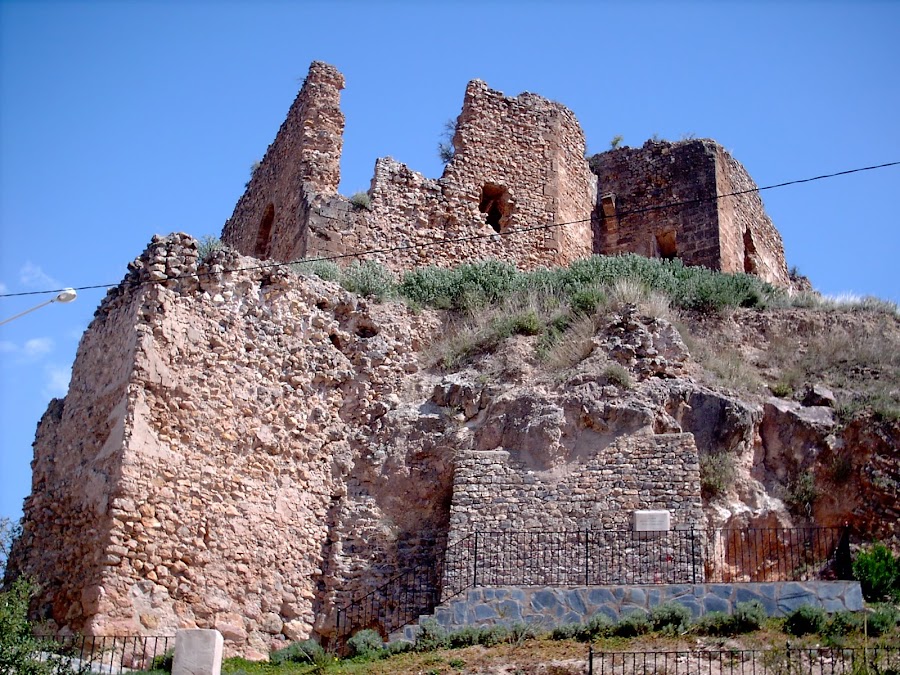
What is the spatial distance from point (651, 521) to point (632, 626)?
2029 millimetres

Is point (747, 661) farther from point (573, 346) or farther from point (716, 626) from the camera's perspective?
point (573, 346)

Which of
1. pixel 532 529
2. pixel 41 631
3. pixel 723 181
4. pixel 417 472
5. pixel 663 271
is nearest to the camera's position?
pixel 41 631

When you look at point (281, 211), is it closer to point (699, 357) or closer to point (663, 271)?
point (663, 271)

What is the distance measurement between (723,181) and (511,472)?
427 inches

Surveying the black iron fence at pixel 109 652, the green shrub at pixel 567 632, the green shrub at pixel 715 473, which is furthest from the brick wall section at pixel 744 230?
the black iron fence at pixel 109 652

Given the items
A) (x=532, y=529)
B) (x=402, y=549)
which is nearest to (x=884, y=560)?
(x=532, y=529)

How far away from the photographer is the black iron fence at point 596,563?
53.1 ft

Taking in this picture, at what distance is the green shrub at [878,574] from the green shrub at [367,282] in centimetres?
826

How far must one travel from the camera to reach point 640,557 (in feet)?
53.4

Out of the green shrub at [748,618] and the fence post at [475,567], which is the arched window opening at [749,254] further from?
the green shrub at [748,618]

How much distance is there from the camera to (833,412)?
18.4 m

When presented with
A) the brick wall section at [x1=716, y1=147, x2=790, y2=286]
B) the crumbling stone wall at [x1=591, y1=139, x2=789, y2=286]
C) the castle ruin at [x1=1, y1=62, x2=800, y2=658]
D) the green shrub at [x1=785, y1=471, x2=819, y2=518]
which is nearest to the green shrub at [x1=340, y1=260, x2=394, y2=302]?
the castle ruin at [x1=1, y1=62, x2=800, y2=658]

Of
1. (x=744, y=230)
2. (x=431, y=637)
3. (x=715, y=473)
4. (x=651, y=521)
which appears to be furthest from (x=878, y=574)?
(x=744, y=230)

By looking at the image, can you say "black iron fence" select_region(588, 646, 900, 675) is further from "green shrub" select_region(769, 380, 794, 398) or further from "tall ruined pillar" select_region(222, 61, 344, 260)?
"tall ruined pillar" select_region(222, 61, 344, 260)
